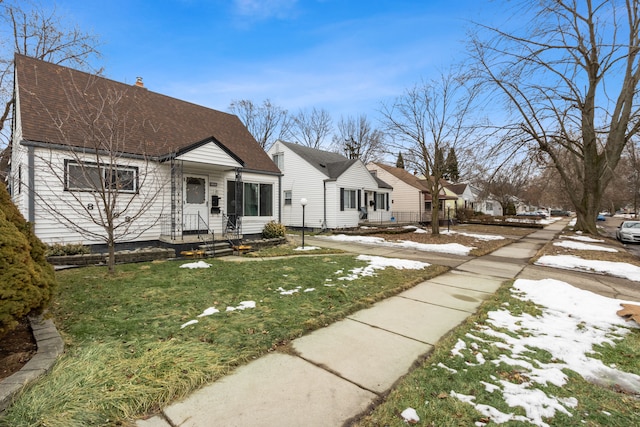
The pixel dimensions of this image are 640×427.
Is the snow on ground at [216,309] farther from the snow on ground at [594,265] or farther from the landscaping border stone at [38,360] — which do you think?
the snow on ground at [594,265]

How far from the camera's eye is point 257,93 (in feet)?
113

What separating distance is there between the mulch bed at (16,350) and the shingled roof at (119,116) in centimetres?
453

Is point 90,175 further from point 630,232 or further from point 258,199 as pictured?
point 630,232

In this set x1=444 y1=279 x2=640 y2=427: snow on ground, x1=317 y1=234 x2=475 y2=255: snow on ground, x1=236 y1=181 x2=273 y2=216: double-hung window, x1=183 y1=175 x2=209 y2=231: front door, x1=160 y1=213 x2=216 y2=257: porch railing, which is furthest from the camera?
x1=236 y1=181 x2=273 y2=216: double-hung window

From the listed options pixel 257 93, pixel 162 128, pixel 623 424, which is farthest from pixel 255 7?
pixel 257 93

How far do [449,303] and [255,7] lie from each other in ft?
37.6

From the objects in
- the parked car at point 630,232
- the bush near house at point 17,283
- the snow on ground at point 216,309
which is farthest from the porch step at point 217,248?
the parked car at point 630,232

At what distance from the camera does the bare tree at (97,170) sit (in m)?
7.44

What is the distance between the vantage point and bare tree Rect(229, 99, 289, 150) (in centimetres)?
Result: 3603

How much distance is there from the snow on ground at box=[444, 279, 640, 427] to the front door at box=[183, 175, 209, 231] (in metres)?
9.67

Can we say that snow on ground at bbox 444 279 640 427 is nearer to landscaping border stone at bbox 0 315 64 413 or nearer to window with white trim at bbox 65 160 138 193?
landscaping border stone at bbox 0 315 64 413

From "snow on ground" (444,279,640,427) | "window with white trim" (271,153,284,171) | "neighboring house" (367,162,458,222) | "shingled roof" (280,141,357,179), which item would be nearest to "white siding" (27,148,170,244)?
"snow on ground" (444,279,640,427)

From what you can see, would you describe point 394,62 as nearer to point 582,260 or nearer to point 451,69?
point 451,69

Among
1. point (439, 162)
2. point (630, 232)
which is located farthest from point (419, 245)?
point (630, 232)
